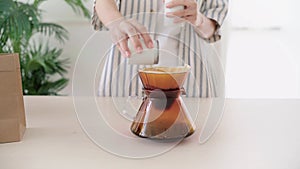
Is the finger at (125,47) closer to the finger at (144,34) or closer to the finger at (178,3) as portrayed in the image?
the finger at (144,34)

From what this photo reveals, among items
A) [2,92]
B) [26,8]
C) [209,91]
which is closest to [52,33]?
[26,8]

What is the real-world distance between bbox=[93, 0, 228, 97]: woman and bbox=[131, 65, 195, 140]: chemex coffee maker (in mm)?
136

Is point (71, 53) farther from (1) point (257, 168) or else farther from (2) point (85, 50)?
(1) point (257, 168)

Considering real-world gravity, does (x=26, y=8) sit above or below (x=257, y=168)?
above

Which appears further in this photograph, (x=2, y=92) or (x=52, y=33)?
(x=52, y=33)

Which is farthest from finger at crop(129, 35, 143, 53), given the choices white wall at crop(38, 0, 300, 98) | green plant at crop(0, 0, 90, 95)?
white wall at crop(38, 0, 300, 98)

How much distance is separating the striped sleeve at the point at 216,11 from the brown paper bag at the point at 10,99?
63 cm

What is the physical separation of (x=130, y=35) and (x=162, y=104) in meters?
0.12

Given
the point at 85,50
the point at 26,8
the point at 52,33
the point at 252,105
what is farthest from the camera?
the point at 52,33

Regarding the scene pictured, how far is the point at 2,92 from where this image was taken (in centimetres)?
69

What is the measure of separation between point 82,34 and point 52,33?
0.54 feet

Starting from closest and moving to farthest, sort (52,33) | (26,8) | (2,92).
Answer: (2,92), (26,8), (52,33)

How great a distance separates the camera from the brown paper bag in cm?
69

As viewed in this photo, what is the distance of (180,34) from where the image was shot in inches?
43.4
